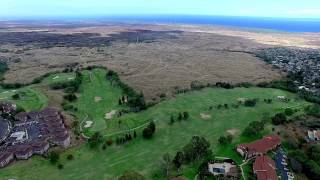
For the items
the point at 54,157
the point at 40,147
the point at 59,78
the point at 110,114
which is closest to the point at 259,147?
the point at 54,157

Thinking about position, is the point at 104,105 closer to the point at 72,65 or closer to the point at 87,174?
the point at 87,174

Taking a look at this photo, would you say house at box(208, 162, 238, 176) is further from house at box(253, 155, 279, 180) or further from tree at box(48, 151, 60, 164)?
tree at box(48, 151, 60, 164)

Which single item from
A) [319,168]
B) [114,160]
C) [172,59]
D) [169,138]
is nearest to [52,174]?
[114,160]

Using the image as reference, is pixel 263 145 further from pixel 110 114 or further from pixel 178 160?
pixel 110 114

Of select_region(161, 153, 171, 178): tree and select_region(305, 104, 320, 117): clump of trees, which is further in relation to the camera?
select_region(305, 104, 320, 117): clump of trees

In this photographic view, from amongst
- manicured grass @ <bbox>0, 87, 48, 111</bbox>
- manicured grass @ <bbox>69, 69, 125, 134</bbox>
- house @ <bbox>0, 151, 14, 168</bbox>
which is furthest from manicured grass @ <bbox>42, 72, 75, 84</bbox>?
house @ <bbox>0, 151, 14, 168</bbox>
